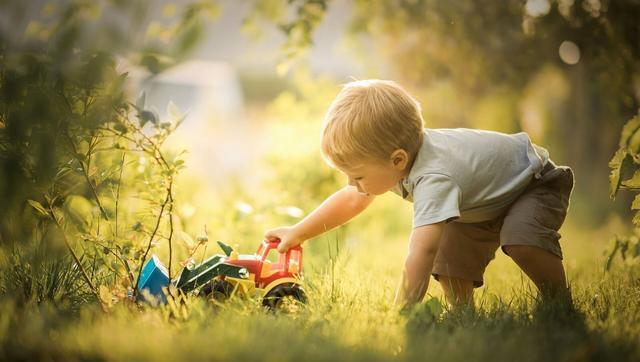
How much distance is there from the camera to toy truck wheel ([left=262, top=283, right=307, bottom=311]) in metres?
2.11

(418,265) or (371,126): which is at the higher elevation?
(371,126)

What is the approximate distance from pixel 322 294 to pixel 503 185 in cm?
78

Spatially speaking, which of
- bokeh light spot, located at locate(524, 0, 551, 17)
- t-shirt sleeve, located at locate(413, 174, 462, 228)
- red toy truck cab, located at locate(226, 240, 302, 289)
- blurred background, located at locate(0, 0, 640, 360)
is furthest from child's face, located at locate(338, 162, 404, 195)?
bokeh light spot, located at locate(524, 0, 551, 17)

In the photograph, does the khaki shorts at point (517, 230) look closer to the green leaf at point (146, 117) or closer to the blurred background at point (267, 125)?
the blurred background at point (267, 125)

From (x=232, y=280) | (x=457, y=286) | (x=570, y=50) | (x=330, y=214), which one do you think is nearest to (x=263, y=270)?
(x=232, y=280)

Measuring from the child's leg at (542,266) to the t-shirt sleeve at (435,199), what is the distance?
0.33m

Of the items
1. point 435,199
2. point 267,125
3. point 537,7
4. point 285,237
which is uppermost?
point 537,7

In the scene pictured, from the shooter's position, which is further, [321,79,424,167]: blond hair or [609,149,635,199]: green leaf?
[321,79,424,167]: blond hair

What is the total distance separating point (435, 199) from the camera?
2131mm

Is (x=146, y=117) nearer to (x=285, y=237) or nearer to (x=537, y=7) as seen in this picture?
(x=285, y=237)

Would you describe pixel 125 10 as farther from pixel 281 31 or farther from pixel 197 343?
pixel 281 31

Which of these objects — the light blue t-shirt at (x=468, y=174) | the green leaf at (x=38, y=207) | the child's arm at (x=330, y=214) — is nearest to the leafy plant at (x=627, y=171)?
the light blue t-shirt at (x=468, y=174)

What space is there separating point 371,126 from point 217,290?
75 cm

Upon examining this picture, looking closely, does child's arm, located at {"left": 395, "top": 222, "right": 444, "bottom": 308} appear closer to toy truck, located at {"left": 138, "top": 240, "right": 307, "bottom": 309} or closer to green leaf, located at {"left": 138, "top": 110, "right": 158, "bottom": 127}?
toy truck, located at {"left": 138, "top": 240, "right": 307, "bottom": 309}
